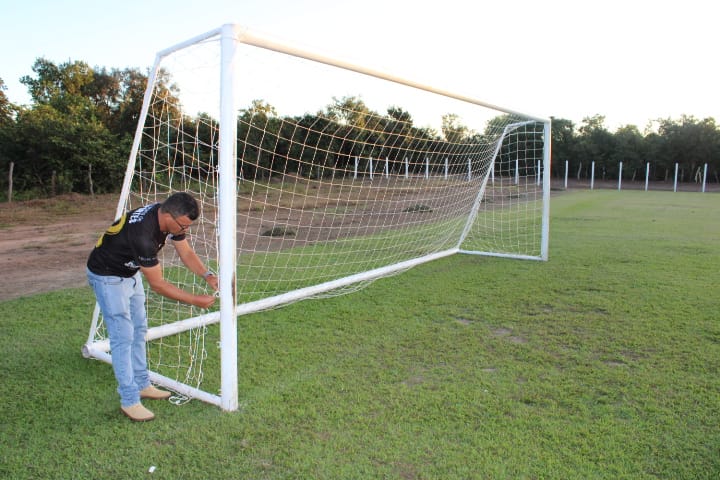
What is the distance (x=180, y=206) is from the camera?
2682 mm

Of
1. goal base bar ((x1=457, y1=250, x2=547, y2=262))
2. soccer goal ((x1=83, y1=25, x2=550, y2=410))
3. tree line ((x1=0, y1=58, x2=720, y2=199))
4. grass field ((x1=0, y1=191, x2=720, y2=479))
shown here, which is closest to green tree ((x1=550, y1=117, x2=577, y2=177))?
tree line ((x1=0, y1=58, x2=720, y2=199))

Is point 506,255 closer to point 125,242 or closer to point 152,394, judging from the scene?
point 152,394

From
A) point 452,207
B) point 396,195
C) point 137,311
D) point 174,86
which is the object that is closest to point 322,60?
point 174,86

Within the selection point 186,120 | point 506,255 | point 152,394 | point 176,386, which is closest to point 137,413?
point 152,394

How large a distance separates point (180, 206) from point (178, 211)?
29 mm

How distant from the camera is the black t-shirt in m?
2.71

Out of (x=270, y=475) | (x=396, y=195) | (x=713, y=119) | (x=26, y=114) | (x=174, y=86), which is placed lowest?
(x=270, y=475)

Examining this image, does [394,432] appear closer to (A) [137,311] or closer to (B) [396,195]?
(A) [137,311]

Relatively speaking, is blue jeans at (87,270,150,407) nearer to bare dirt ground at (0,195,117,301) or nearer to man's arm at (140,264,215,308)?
man's arm at (140,264,215,308)

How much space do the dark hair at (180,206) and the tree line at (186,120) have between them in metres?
1.29

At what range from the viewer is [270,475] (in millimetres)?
2344

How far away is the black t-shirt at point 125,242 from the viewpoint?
2712mm

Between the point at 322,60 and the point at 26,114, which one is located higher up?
→ the point at 26,114

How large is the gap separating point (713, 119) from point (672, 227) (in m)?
29.2
